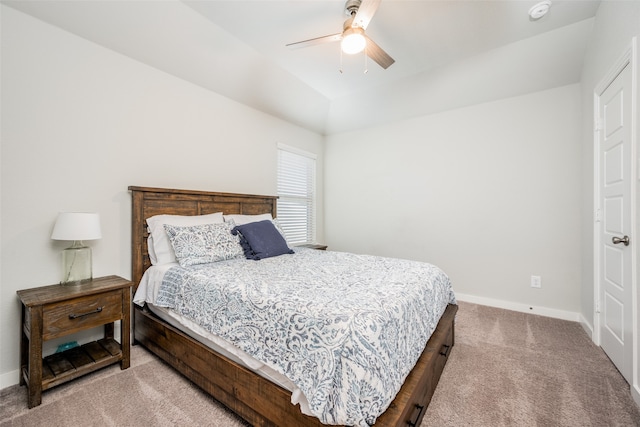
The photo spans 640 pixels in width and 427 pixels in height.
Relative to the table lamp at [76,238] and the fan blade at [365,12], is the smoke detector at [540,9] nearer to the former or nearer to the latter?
the fan blade at [365,12]

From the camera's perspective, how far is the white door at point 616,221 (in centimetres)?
186

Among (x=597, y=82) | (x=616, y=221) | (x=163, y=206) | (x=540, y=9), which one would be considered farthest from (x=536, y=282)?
(x=163, y=206)

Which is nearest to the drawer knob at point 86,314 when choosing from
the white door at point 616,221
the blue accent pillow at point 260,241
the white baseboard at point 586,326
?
the blue accent pillow at point 260,241

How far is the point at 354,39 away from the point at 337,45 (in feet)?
3.12

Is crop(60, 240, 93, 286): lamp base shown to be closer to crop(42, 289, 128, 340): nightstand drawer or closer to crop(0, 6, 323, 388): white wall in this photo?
crop(0, 6, 323, 388): white wall

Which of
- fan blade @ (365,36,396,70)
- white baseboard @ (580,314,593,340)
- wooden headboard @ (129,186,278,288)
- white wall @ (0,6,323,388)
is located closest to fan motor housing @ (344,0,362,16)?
fan blade @ (365,36,396,70)

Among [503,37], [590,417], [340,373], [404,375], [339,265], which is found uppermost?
[503,37]

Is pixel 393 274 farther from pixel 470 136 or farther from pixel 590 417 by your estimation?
pixel 470 136

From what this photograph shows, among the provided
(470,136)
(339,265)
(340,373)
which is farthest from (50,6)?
(470,136)

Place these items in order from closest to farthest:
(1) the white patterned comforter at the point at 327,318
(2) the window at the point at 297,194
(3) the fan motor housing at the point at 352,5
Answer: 1. (1) the white patterned comforter at the point at 327,318
2. (3) the fan motor housing at the point at 352,5
3. (2) the window at the point at 297,194

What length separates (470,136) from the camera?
3525 mm

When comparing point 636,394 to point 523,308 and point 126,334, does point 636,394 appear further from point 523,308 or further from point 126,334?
point 126,334

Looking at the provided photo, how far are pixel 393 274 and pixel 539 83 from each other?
2936 millimetres

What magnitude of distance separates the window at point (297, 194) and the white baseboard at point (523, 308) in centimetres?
249
